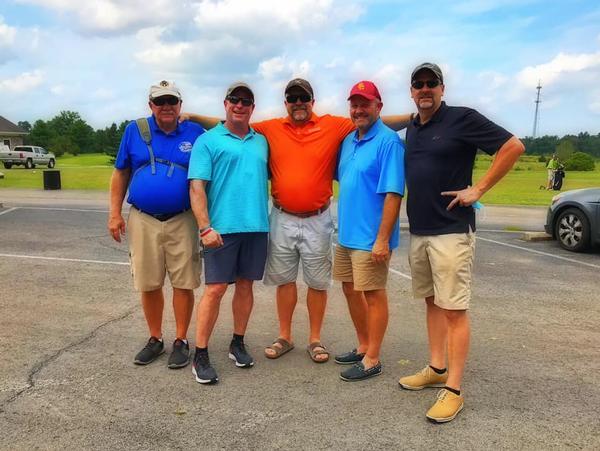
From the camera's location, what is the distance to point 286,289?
4.27 meters

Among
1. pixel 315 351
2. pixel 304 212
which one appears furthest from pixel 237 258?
pixel 315 351

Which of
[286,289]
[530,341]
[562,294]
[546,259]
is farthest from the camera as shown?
[546,259]

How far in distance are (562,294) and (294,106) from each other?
4103 mm

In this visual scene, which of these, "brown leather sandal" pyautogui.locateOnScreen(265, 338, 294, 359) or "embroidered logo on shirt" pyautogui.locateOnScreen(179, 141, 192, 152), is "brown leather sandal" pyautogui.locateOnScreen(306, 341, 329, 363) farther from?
"embroidered logo on shirt" pyautogui.locateOnScreen(179, 141, 192, 152)

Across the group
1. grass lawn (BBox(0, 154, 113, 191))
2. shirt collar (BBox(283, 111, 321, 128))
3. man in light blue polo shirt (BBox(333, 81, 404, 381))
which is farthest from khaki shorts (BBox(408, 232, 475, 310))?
grass lawn (BBox(0, 154, 113, 191))

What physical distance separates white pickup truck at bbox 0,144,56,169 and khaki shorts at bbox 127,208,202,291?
138 ft

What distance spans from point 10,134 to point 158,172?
6741 cm

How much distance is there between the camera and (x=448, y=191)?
132 inches

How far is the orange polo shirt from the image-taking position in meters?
3.92

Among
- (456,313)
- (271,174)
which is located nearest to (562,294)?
(456,313)

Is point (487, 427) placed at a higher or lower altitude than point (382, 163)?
lower

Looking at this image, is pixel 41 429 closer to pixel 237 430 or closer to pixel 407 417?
pixel 237 430

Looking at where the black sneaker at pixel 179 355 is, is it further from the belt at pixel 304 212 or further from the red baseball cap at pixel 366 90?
the red baseball cap at pixel 366 90

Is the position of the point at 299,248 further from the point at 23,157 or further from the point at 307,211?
the point at 23,157
